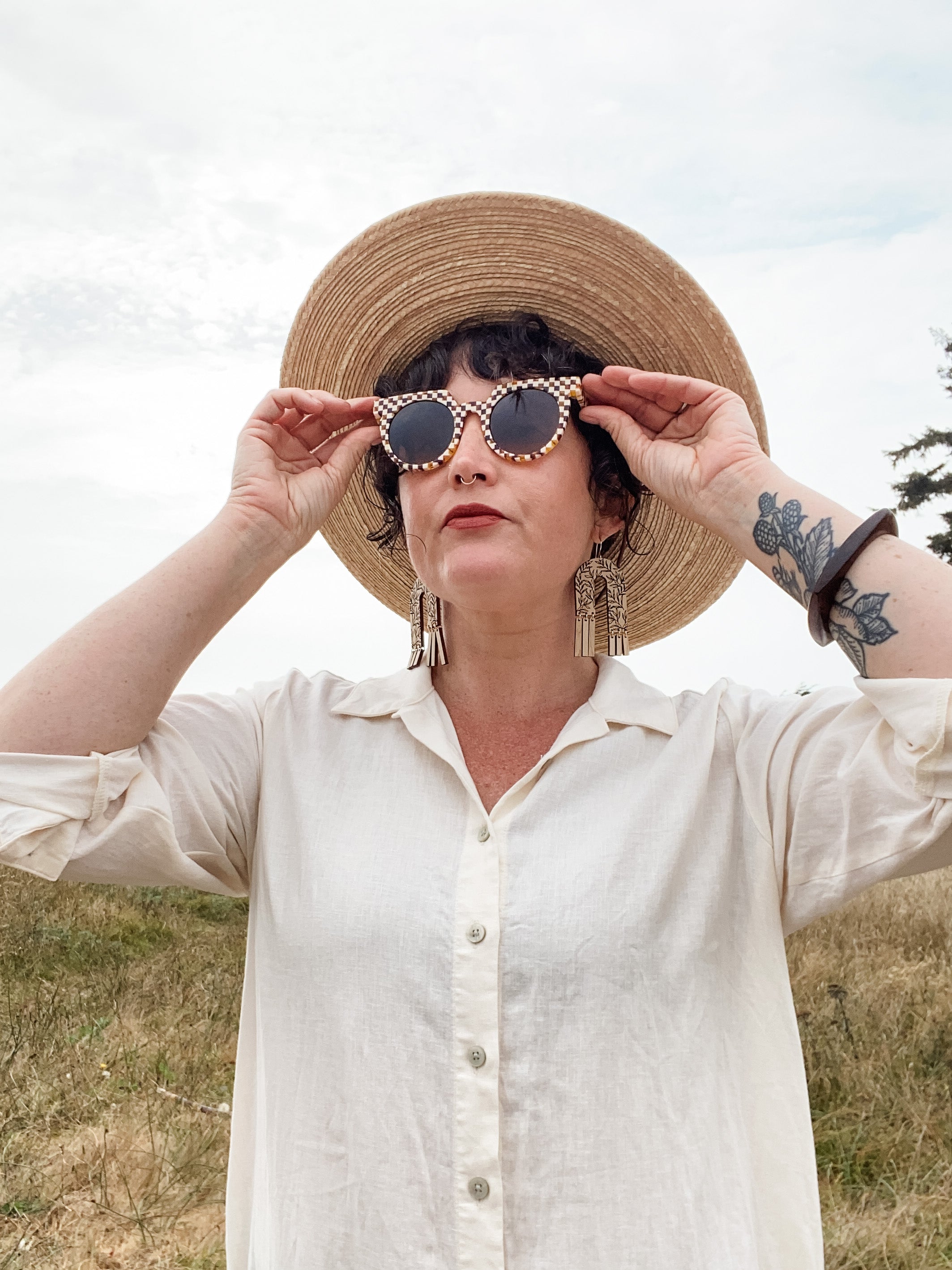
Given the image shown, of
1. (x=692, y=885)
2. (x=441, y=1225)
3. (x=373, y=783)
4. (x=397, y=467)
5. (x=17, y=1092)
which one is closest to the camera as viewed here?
(x=441, y=1225)

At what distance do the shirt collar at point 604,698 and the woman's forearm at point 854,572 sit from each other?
39 cm

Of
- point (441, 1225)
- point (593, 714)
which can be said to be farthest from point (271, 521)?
point (441, 1225)

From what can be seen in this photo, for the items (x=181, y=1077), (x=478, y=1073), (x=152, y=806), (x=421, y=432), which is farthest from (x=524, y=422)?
(x=181, y=1077)

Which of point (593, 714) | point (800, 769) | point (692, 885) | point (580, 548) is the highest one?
point (580, 548)

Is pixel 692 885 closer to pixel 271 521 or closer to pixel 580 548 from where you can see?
pixel 580 548

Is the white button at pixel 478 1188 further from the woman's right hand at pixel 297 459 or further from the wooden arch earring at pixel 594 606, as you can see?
the woman's right hand at pixel 297 459

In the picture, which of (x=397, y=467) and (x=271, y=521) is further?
(x=397, y=467)

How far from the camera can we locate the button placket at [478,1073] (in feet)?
6.06

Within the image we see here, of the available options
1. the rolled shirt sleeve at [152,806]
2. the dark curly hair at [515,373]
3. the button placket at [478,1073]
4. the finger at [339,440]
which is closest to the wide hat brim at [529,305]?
the dark curly hair at [515,373]

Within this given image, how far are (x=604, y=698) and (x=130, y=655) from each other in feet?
3.48

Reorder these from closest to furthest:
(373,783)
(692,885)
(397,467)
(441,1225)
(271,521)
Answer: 1. (441,1225)
2. (692,885)
3. (373,783)
4. (271,521)
5. (397,467)

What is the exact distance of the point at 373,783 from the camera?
2.24 m

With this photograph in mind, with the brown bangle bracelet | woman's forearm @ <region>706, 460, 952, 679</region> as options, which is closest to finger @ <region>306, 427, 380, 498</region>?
woman's forearm @ <region>706, 460, 952, 679</region>

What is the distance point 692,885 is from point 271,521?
1.30 m
